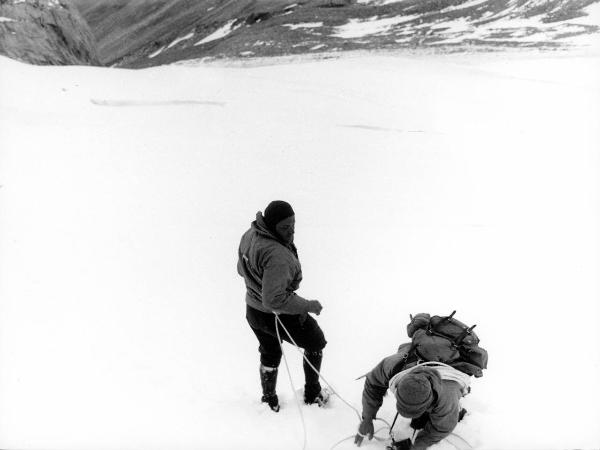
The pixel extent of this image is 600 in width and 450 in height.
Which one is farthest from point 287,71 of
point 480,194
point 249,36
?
point 249,36

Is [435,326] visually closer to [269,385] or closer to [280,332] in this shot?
[280,332]

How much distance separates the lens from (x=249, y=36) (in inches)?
520

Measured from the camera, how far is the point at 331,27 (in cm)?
1276

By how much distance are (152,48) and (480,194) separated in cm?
1387

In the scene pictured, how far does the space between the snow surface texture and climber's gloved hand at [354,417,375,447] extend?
14 centimetres

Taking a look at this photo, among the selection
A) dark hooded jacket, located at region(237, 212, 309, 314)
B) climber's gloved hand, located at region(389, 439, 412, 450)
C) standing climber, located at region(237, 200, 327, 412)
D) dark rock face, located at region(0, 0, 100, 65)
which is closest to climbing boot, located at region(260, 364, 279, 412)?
standing climber, located at region(237, 200, 327, 412)

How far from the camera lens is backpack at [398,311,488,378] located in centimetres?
193

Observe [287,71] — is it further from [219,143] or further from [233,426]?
[233,426]

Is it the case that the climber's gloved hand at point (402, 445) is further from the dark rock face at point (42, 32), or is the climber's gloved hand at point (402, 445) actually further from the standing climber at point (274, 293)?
the dark rock face at point (42, 32)

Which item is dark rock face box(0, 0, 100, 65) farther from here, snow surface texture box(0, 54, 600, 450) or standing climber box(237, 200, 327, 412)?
standing climber box(237, 200, 327, 412)

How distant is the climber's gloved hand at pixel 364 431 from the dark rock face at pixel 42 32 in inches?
270

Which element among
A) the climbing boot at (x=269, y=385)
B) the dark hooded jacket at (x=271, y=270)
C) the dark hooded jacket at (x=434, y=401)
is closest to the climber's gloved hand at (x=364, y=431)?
the dark hooded jacket at (x=434, y=401)

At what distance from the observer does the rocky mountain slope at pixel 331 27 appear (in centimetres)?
1027

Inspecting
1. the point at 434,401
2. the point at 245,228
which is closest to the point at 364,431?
the point at 434,401
